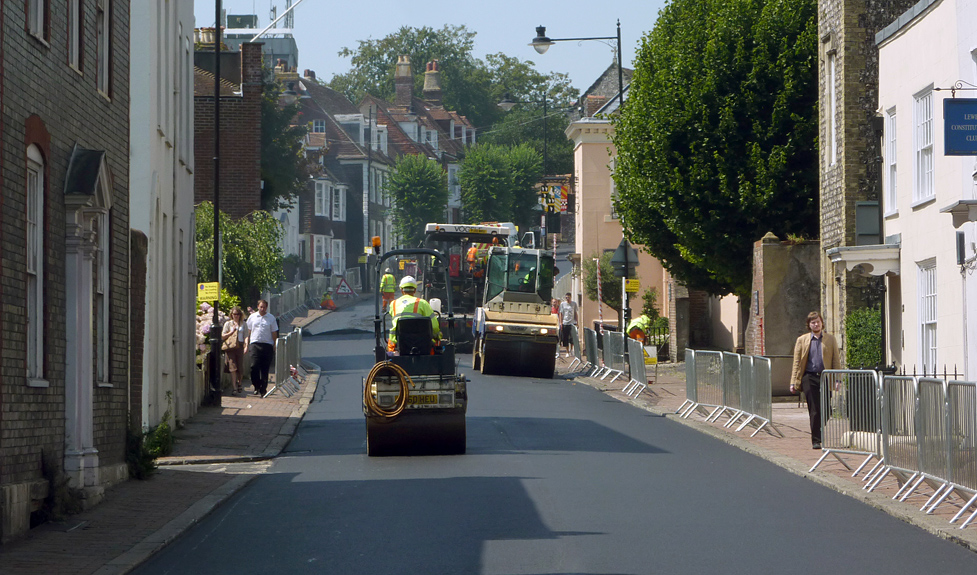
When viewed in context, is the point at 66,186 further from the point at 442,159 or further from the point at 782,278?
the point at 442,159

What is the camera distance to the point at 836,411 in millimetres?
15359

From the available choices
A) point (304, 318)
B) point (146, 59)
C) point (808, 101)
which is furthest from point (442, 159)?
point (146, 59)

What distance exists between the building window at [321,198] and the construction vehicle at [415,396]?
66.9 metres

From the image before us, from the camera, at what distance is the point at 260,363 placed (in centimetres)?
2711

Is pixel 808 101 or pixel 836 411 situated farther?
pixel 808 101

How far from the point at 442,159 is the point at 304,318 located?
53431 mm

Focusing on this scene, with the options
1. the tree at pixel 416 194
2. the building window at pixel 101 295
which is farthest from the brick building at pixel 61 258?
the tree at pixel 416 194

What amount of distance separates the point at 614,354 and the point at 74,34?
19.2 meters

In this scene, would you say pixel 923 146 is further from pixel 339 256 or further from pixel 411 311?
pixel 339 256

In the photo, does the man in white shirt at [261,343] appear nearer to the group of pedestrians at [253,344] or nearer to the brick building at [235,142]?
the group of pedestrians at [253,344]

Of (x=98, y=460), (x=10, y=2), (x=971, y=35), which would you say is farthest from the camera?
(x=971, y=35)

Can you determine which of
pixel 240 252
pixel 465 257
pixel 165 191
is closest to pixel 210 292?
pixel 165 191

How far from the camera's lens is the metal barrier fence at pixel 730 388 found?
19391 mm

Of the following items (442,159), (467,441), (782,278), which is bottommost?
(467,441)
